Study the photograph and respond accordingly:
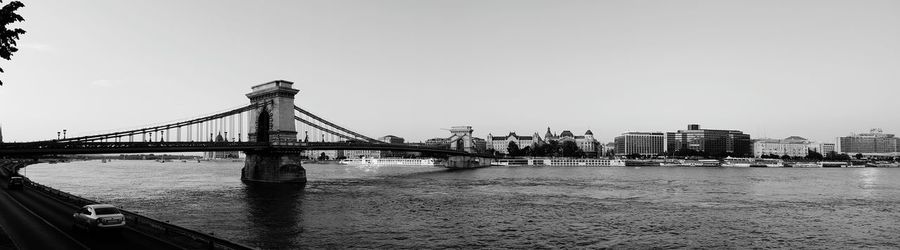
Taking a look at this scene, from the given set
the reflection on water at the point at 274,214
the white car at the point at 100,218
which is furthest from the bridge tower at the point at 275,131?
the white car at the point at 100,218

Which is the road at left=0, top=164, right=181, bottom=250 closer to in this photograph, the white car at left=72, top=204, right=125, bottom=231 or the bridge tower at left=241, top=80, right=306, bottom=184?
the white car at left=72, top=204, right=125, bottom=231

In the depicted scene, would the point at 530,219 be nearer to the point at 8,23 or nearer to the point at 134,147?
the point at 8,23

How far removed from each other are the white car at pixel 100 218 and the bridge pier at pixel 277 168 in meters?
56.0

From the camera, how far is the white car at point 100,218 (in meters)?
26.0

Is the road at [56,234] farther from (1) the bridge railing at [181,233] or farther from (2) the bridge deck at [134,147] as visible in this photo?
(2) the bridge deck at [134,147]

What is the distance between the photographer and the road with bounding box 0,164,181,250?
23.7 m

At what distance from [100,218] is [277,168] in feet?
190

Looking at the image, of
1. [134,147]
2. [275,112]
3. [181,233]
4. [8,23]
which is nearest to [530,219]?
[181,233]

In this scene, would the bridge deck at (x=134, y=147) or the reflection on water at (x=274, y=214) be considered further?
the bridge deck at (x=134, y=147)

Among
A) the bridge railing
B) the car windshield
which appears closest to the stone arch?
the bridge railing

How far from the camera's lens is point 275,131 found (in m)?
83.6

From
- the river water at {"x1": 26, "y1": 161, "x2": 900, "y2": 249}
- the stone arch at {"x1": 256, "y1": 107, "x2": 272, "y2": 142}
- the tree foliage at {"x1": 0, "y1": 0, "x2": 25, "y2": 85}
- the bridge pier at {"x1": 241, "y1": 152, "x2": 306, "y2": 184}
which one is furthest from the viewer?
the stone arch at {"x1": 256, "y1": 107, "x2": 272, "y2": 142}

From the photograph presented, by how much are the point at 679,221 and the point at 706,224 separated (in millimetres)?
1948

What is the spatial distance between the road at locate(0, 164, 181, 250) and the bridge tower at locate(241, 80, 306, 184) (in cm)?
4517
